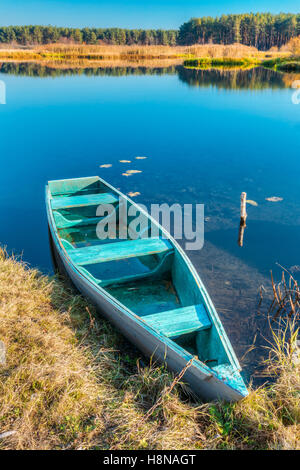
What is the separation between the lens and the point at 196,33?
82125 millimetres

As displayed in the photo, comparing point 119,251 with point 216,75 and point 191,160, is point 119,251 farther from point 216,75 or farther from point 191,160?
point 216,75

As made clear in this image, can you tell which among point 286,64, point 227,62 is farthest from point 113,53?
point 286,64

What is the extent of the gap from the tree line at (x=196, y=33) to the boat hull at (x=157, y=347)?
80.4m

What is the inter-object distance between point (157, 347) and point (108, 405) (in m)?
0.70

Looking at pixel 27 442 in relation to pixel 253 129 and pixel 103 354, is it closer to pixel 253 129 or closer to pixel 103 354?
pixel 103 354

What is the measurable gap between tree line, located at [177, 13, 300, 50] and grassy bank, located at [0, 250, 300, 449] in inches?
Result: 3209

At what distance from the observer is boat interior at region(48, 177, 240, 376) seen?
3.73 metres

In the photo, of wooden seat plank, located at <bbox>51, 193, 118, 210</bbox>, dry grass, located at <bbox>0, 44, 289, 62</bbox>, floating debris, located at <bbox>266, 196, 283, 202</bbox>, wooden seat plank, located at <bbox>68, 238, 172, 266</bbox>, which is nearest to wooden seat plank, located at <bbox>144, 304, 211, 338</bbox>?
wooden seat plank, located at <bbox>68, 238, 172, 266</bbox>

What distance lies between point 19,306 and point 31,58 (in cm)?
5120

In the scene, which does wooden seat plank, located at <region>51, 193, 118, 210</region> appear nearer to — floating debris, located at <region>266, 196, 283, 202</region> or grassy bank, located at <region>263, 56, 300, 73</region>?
floating debris, located at <region>266, 196, 283, 202</region>

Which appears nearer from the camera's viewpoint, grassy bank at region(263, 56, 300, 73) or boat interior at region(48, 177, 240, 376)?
boat interior at region(48, 177, 240, 376)

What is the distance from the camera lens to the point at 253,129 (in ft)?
48.3
